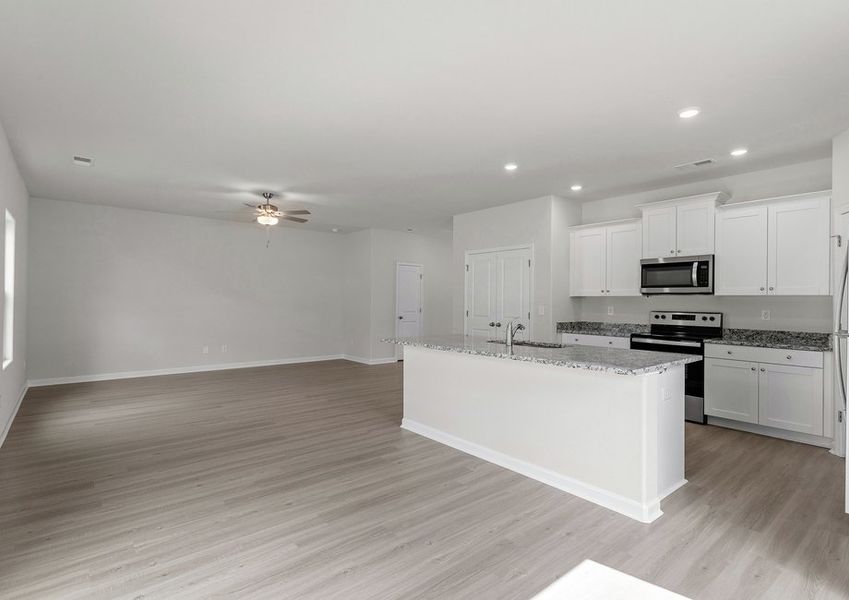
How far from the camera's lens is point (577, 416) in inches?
121

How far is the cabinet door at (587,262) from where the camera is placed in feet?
18.8

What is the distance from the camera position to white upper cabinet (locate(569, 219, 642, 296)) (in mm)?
5426

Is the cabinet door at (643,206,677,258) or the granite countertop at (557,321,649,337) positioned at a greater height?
the cabinet door at (643,206,677,258)

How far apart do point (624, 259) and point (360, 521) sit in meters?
4.32

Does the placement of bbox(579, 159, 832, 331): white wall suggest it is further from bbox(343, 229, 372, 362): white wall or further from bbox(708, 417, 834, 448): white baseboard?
bbox(343, 229, 372, 362): white wall

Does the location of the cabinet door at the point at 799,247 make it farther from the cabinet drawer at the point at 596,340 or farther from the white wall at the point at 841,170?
the cabinet drawer at the point at 596,340

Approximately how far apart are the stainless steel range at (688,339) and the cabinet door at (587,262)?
29.8 inches

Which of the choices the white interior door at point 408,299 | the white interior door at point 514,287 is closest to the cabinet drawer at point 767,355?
the white interior door at point 514,287

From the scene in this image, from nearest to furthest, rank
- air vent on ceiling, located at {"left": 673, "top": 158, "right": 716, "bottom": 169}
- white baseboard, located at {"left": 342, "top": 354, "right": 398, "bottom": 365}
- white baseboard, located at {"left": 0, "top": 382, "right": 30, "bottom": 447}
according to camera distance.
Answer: white baseboard, located at {"left": 0, "top": 382, "right": 30, "bottom": 447} → air vent on ceiling, located at {"left": 673, "top": 158, "right": 716, "bottom": 169} → white baseboard, located at {"left": 342, "top": 354, "right": 398, "bottom": 365}

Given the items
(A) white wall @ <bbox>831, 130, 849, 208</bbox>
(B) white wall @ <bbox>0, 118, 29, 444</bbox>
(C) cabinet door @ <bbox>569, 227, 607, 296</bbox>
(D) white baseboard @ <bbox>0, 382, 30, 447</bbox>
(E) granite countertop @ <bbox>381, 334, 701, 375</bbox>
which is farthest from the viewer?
(C) cabinet door @ <bbox>569, 227, 607, 296</bbox>

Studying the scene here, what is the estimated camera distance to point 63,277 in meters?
6.56

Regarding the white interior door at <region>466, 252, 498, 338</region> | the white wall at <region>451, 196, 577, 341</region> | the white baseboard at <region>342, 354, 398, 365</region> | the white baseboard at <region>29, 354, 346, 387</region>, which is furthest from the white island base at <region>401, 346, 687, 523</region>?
the white baseboard at <region>29, 354, 346, 387</region>

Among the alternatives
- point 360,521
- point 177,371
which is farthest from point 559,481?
point 177,371

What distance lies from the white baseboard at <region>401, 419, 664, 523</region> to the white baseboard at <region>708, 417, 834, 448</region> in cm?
181
